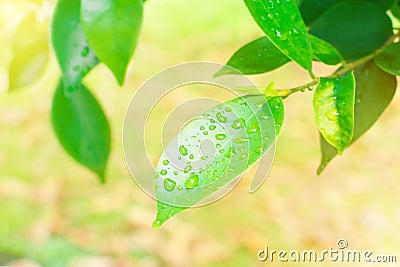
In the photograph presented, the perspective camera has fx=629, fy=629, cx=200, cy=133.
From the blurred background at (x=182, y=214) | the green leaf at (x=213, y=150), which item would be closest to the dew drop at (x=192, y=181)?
the green leaf at (x=213, y=150)

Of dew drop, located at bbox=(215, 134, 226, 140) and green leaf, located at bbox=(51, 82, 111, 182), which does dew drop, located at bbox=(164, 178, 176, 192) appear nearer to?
dew drop, located at bbox=(215, 134, 226, 140)

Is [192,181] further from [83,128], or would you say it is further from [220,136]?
[83,128]

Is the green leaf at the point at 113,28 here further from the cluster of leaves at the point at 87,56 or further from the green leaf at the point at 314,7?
the green leaf at the point at 314,7

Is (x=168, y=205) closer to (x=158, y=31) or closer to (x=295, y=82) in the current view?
(x=295, y=82)

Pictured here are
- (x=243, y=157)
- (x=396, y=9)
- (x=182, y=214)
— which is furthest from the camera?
(x=182, y=214)

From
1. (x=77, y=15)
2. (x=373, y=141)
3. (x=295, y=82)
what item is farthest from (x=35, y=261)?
(x=77, y=15)

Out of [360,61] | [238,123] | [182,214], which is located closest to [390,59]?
[360,61]
